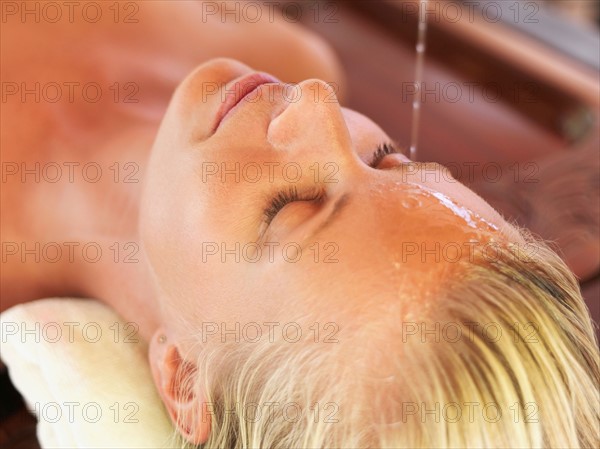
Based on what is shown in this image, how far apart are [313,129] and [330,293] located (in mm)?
189

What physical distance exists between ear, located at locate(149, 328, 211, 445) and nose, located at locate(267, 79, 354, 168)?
31 cm

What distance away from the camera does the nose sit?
75 centimetres

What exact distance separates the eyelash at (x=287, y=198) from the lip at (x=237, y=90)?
0.14 meters

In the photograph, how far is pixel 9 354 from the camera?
0.98 metres

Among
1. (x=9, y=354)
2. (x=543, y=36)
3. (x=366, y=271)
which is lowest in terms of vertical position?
(x=9, y=354)

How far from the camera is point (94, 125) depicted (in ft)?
3.96

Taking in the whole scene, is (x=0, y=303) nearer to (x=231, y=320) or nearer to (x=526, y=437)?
(x=231, y=320)

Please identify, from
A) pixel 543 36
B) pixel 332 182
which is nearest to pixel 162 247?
pixel 332 182

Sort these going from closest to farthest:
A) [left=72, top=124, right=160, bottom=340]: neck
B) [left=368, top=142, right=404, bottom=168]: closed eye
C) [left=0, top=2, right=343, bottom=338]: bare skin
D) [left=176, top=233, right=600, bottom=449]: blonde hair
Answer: [left=176, top=233, right=600, bottom=449]: blonde hair → [left=368, top=142, right=404, bottom=168]: closed eye → [left=72, top=124, right=160, bottom=340]: neck → [left=0, top=2, right=343, bottom=338]: bare skin

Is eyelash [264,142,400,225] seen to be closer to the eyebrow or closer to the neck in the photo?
the eyebrow

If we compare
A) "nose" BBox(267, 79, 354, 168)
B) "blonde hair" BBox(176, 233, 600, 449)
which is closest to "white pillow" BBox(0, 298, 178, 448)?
"blonde hair" BBox(176, 233, 600, 449)

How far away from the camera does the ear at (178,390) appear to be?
83 cm

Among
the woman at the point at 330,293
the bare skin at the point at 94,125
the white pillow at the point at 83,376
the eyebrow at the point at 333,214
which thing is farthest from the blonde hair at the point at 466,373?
the bare skin at the point at 94,125

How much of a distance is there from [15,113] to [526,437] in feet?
3.11
